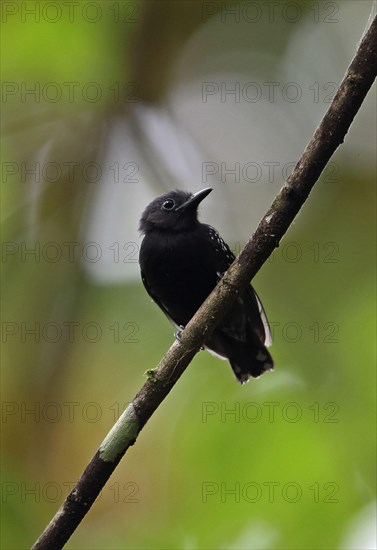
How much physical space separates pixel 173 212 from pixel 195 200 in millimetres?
206

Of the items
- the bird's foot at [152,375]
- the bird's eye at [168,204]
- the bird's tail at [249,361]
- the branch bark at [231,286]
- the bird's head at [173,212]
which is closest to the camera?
the branch bark at [231,286]

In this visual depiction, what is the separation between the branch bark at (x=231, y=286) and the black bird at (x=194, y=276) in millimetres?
1557

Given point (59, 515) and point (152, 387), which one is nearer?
point (59, 515)

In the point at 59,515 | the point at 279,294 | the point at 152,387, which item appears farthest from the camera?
the point at 279,294

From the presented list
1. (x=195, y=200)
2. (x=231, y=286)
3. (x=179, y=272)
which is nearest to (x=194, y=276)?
(x=179, y=272)

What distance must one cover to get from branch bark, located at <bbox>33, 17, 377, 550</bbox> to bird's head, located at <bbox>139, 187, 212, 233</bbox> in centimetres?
189

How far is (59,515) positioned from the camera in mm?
2521

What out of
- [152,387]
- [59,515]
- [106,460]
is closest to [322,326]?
[152,387]

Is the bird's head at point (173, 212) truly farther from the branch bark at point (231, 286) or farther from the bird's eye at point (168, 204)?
the branch bark at point (231, 286)

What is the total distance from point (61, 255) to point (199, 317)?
95cm

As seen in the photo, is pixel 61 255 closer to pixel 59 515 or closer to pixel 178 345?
pixel 178 345

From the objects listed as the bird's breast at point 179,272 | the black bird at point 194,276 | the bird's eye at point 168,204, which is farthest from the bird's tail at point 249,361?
the bird's eye at point 168,204

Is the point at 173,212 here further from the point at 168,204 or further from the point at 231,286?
the point at 231,286

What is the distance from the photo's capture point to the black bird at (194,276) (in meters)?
4.55
